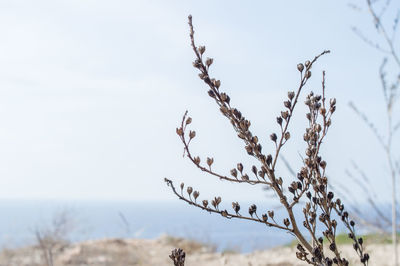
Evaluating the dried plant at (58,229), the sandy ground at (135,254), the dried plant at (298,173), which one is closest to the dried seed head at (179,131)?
the dried plant at (298,173)

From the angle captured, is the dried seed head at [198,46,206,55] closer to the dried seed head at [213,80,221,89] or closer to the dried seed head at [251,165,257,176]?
the dried seed head at [213,80,221,89]

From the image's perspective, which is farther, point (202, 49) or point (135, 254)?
point (135, 254)

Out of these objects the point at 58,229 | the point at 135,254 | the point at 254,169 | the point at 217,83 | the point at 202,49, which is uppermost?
the point at 58,229

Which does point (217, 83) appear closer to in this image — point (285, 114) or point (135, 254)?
point (285, 114)

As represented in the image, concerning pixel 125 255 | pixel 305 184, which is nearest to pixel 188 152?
pixel 305 184

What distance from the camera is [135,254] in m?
11.4

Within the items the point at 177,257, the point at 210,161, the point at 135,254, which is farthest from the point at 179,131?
the point at 135,254

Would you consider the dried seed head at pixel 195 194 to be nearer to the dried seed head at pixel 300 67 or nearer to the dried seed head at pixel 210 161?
the dried seed head at pixel 210 161

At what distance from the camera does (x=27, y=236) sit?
11812 millimetres

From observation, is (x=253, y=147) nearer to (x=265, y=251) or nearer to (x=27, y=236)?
→ (x=265, y=251)

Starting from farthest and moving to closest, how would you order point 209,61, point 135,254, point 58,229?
1. point 135,254
2. point 58,229
3. point 209,61

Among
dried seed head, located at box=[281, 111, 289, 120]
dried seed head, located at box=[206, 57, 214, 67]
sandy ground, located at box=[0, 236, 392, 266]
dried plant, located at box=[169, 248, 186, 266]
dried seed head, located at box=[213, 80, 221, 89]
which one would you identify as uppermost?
sandy ground, located at box=[0, 236, 392, 266]

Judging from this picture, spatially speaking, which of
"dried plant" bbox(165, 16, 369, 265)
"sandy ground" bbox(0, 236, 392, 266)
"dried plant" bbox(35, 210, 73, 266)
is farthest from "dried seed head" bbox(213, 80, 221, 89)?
"dried plant" bbox(35, 210, 73, 266)

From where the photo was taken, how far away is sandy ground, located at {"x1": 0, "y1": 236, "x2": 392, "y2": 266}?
9941 millimetres
